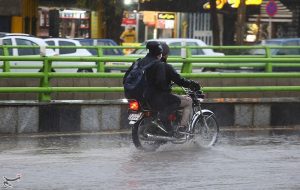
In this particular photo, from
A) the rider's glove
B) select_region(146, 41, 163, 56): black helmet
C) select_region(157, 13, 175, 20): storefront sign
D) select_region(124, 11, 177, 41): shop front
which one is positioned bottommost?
select_region(124, 11, 177, 41): shop front

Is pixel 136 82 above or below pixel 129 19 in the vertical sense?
above

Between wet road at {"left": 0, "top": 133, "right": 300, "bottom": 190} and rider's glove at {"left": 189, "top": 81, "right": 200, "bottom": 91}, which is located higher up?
rider's glove at {"left": 189, "top": 81, "right": 200, "bottom": 91}

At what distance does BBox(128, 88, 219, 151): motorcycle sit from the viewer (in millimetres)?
11586

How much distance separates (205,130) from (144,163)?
197cm

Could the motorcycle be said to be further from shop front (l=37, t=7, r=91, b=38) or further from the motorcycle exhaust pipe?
shop front (l=37, t=7, r=91, b=38)

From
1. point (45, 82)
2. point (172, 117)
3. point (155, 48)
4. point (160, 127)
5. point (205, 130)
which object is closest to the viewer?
point (155, 48)

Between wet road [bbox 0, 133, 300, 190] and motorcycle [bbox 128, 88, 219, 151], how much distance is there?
15cm

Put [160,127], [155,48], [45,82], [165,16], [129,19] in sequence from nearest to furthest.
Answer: [155,48], [160,127], [45,82], [165,16], [129,19]

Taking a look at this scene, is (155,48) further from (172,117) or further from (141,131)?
(141,131)

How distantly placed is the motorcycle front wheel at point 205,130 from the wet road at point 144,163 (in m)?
0.13

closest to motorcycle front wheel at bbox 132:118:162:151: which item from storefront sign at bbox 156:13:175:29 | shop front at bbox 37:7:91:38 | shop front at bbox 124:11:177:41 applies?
shop front at bbox 37:7:91:38

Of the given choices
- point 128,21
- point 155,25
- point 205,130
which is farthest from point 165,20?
point 205,130

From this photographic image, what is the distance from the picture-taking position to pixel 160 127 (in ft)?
38.4

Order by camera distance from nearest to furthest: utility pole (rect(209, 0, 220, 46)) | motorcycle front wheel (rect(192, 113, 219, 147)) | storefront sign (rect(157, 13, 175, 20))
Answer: motorcycle front wheel (rect(192, 113, 219, 147)) < utility pole (rect(209, 0, 220, 46)) < storefront sign (rect(157, 13, 175, 20))
